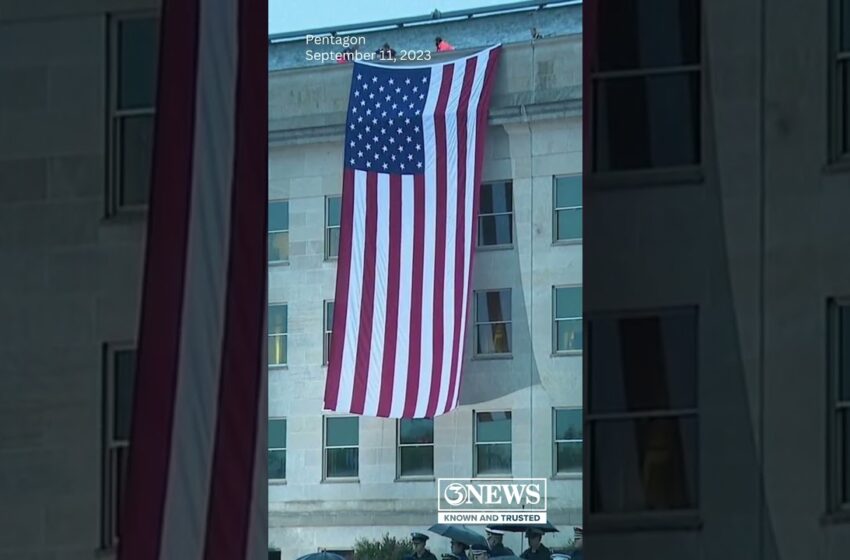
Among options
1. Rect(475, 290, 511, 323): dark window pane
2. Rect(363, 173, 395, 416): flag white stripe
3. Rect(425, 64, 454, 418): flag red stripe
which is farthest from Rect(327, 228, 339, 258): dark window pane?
Rect(363, 173, 395, 416): flag white stripe

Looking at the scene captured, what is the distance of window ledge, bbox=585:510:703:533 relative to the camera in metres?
6.26

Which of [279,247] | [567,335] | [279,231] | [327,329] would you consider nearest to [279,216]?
[279,231]

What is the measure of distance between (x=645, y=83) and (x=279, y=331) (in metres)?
23.5

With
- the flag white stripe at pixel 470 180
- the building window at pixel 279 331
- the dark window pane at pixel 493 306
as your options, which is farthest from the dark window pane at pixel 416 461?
the flag white stripe at pixel 470 180

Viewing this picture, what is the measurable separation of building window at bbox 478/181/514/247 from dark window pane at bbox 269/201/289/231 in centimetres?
366

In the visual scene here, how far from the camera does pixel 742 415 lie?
6254mm

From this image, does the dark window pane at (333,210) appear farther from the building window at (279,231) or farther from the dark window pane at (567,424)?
the dark window pane at (567,424)

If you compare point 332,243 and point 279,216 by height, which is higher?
point 279,216

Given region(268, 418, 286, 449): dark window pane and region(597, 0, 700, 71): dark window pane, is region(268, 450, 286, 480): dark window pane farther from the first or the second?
region(597, 0, 700, 71): dark window pane

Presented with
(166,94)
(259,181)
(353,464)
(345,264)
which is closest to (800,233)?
(259,181)

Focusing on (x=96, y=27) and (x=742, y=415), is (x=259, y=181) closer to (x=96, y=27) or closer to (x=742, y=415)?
(x=96, y=27)

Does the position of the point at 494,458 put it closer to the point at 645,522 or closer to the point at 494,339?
the point at 494,339

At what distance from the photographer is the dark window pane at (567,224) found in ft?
90.4

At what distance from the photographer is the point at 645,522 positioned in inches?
250
